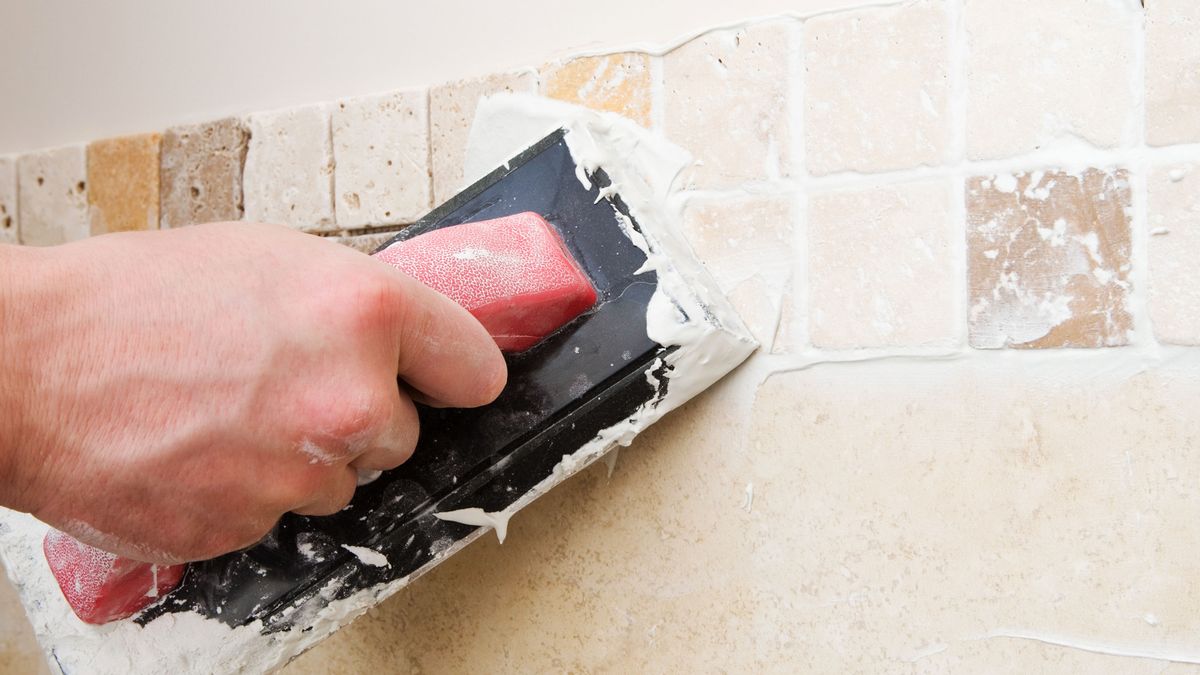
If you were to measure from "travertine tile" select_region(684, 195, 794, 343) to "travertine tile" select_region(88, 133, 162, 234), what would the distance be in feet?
3.26

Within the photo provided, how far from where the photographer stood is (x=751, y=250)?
1066mm

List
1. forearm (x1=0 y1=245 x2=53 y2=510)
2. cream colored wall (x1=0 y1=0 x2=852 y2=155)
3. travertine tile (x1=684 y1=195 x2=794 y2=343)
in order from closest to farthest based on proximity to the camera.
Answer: forearm (x1=0 y1=245 x2=53 y2=510)
travertine tile (x1=684 y1=195 x2=794 y2=343)
cream colored wall (x1=0 y1=0 x2=852 y2=155)

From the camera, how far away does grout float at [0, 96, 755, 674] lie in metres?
0.99

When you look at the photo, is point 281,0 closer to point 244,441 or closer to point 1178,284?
point 244,441

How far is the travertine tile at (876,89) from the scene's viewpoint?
960mm

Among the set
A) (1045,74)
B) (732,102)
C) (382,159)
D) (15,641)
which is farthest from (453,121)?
(15,641)

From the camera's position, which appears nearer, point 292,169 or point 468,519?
point 468,519

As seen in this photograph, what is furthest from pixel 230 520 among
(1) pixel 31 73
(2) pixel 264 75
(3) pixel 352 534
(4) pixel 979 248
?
(1) pixel 31 73

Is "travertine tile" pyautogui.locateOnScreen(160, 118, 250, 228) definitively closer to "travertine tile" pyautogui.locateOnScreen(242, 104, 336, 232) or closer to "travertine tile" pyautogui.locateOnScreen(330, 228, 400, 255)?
"travertine tile" pyautogui.locateOnScreen(242, 104, 336, 232)

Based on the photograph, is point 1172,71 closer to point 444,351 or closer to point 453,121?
point 444,351

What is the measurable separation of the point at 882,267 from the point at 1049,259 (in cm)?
17

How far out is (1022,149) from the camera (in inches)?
36.4

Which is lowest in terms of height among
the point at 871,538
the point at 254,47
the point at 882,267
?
the point at 871,538

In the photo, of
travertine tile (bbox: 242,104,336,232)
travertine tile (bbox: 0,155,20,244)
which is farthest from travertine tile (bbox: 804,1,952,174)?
travertine tile (bbox: 0,155,20,244)
